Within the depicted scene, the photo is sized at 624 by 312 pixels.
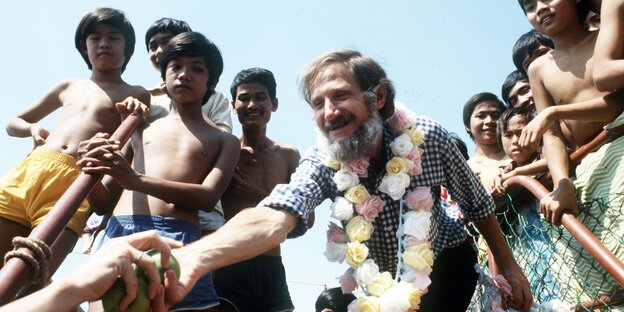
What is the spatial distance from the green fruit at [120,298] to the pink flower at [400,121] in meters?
2.00

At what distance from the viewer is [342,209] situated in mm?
3266

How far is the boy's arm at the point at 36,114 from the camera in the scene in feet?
14.1

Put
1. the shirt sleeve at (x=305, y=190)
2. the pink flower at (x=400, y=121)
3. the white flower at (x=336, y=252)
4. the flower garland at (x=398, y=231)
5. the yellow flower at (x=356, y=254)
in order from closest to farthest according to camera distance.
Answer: the shirt sleeve at (x=305, y=190) → the flower garland at (x=398, y=231) → the yellow flower at (x=356, y=254) → the white flower at (x=336, y=252) → the pink flower at (x=400, y=121)

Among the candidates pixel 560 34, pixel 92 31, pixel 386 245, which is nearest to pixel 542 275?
pixel 386 245

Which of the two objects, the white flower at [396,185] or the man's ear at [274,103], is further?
the man's ear at [274,103]

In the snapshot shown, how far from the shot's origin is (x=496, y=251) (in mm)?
3615

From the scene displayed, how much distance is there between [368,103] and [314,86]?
0.33m

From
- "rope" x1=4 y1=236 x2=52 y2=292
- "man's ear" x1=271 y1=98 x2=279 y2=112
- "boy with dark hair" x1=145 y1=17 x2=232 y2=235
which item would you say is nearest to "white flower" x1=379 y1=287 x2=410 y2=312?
"boy with dark hair" x1=145 y1=17 x2=232 y2=235

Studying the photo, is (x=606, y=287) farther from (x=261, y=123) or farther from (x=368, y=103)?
(x=261, y=123)

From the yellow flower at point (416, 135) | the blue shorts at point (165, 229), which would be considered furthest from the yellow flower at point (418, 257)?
the blue shorts at point (165, 229)

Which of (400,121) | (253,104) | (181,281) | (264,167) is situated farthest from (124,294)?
(253,104)

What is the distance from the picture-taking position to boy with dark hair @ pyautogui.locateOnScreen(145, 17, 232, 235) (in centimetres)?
396

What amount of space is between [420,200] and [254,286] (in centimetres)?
126

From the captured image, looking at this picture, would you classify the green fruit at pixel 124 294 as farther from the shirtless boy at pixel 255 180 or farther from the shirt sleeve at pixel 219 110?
the shirt sleeve at pixel 219 110
